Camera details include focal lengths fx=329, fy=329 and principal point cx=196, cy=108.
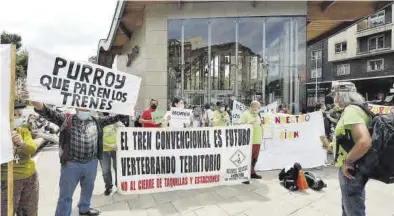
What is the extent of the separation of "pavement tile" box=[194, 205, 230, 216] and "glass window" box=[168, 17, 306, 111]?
7.93 meters

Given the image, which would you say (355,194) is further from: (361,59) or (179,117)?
(361,59)

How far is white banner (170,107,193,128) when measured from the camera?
320 inches

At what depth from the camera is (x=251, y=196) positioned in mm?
5781

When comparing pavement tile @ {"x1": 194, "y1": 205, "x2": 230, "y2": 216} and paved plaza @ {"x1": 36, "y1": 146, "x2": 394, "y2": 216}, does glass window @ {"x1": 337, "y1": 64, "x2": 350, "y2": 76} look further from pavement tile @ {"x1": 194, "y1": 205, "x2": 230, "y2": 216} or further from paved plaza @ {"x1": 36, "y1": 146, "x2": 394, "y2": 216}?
pavement tile @ {"x1": 194, "y1": 205, "x2": 230, "y2": 216}

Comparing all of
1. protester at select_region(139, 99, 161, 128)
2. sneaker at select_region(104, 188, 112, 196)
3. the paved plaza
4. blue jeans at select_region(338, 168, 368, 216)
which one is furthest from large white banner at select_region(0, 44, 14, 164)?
protester at select_region(139, 99, 161, 128)

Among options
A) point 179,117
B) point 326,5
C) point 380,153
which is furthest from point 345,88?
point 326,5

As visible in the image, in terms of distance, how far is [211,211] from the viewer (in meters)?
5.08

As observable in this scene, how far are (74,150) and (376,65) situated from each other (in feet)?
140

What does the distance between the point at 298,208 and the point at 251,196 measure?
874 mm

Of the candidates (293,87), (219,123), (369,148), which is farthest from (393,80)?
(369,148)

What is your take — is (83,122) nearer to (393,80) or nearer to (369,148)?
(369,148)

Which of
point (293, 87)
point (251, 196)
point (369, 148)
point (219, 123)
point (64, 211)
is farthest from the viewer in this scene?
point (293, 87)

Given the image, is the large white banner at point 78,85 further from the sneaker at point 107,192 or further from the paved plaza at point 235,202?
the sneaker at point 107,192

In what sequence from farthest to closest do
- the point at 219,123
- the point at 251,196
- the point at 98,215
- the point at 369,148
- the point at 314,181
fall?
1. the point at 219,123
2. the point at 314,181
3. the point at 251,196
4. the point at 98,215
5. the point at 369,148
